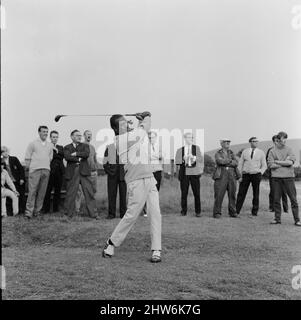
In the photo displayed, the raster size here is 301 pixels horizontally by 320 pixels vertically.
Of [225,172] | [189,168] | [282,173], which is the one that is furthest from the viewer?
[225,172]

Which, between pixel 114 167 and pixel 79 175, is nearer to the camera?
pixel 114 167

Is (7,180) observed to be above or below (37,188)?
above

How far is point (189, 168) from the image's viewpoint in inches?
416

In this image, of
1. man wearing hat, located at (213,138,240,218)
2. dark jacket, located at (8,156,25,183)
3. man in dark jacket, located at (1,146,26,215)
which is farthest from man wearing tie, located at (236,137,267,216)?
dark jacket, located at (8,156,25,183)

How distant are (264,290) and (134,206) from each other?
2261 mm

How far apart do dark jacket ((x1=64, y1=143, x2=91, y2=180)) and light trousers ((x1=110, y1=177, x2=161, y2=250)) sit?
11.5ft

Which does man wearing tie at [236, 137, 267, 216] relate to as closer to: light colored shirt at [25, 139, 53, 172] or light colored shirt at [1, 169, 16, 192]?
light colored shirt at [25, 139, 53, 172]

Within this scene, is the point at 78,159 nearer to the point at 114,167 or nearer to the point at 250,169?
the point at 114,167

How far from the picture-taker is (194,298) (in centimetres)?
477

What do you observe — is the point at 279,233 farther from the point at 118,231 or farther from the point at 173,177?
the point at 173,177

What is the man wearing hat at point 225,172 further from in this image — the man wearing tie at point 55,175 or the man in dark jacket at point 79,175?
the man wearing tie at point 55,175

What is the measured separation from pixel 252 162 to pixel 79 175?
13.5ft

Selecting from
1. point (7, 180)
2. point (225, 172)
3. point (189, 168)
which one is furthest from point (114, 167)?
point (7, 180)

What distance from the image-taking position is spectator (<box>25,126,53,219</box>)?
9961mm
